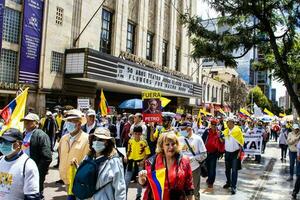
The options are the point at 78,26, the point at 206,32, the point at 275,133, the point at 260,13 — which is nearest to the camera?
the point at 260,13

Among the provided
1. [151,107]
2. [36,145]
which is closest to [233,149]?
[151,107]

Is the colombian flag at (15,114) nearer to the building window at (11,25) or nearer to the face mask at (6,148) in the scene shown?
the face mask at (6,148)

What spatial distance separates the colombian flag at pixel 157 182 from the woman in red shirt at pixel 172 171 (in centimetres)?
6

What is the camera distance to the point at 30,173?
3367 mm

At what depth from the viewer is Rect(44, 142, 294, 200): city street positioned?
322 inches

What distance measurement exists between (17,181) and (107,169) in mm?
859

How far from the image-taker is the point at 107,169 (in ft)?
11.7

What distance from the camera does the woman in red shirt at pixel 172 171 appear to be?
12.5ft

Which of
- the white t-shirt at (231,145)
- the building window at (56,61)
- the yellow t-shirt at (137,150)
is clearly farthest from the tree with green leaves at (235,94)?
the yellow t-shirt at (137,150)

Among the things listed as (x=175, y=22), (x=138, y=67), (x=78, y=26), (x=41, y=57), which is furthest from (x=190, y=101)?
(x=41, y=57)

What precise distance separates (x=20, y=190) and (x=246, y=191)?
7036 millimetres

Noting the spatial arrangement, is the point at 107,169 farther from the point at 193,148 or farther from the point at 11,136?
the point at 193,148

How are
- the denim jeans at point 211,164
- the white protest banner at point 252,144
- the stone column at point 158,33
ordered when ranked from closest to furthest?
the denim jeans at point 211,164, the white protest banner at point 252,144, the stone column at point 158,33

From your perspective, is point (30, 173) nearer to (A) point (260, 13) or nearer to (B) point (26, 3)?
(A) point (260, 13)
